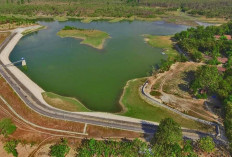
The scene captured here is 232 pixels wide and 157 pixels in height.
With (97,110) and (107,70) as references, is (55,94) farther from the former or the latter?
(107,70)

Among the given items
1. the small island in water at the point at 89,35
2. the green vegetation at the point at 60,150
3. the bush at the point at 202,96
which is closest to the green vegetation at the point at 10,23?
the small island in water at the point at 89,35

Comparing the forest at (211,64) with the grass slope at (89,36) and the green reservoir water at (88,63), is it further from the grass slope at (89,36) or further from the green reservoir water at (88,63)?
the grass slope at (89,36)

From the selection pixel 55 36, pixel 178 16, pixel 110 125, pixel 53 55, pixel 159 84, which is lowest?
pixel 110 125

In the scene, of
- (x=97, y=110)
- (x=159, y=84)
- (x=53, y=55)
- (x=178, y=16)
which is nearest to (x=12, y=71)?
(x=53, y=55)

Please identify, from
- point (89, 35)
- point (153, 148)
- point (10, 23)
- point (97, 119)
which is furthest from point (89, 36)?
point (153, 148)

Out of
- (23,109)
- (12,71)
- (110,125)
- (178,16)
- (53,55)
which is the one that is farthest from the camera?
(178,16)

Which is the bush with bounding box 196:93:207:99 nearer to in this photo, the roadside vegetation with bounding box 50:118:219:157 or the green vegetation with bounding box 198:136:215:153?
the roadside vegetation with bounding box 50:118:219:157
